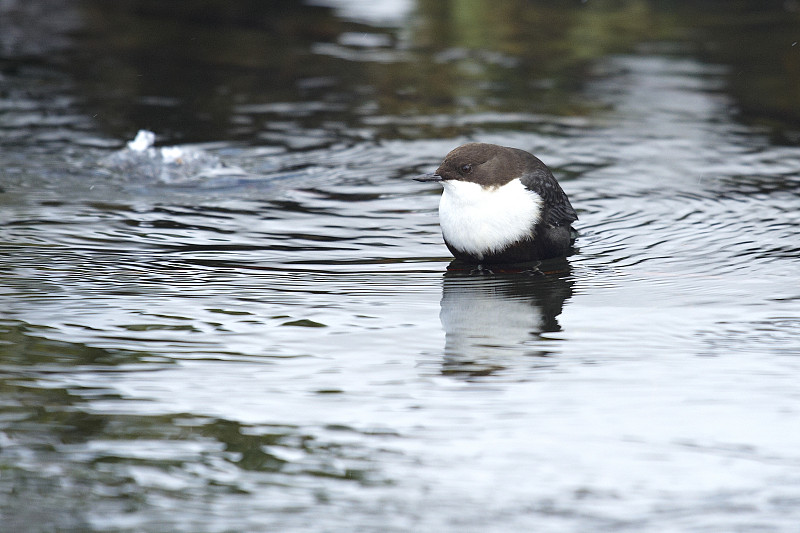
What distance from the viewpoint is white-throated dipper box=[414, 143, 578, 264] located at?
5.44 m

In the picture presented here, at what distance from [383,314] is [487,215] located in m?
0.83

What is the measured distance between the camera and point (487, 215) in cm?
544

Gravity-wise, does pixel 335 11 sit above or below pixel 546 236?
above

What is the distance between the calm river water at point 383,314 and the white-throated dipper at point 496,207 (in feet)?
0.55

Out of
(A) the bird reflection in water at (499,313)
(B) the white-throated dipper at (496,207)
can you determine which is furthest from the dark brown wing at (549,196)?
(A) the bird reflection in water at (499,313)

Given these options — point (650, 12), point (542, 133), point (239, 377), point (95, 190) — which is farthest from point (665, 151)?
point (650, 12)

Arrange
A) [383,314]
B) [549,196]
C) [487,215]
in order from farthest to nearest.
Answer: [549,196], [487,215], [383,314]

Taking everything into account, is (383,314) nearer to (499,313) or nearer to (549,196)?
(499,313)

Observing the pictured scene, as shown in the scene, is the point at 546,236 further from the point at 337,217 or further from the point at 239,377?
the point at 239,377

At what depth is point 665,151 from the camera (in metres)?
8.16

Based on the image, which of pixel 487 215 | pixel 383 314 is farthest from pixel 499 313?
pixel 487 215

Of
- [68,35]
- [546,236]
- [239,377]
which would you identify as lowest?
[239,377]

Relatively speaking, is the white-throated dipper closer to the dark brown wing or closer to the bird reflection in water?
the dark brown wing

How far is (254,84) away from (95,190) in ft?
12.5
